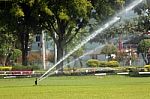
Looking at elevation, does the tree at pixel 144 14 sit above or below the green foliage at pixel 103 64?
above

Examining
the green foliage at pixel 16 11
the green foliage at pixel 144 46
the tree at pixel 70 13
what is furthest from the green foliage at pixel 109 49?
the green foliage at pixel 16 11

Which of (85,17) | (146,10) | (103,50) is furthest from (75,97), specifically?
(103,50)

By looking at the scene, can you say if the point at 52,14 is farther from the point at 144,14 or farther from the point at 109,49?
the point at 109,49

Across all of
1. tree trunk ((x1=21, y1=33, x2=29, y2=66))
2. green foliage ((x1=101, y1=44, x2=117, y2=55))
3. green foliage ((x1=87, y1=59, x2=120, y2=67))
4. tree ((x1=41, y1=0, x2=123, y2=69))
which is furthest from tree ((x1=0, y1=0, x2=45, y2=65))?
green foliage ((x1=101, y1=44, x2=117, y2=55))

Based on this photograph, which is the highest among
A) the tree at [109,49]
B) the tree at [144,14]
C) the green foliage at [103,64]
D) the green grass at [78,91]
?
the tree at [144,14]

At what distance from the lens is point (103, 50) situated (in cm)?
7431

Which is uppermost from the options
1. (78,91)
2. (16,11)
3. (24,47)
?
(16,11)

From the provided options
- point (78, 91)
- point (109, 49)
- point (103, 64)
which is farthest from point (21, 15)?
point (109, 49)

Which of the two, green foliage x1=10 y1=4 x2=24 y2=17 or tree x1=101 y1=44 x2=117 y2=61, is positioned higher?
green foliage x1=10 y1=4 x2=24 y2=17

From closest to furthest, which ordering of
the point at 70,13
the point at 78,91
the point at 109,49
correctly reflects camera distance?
1. the point at 78,91
2. the point at 70,13
3. the point at 109,49

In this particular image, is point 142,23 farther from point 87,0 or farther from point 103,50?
point 103,50

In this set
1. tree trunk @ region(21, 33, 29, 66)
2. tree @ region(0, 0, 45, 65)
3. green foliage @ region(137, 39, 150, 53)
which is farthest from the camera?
green foliage @ region(137, 39, 150, 53)

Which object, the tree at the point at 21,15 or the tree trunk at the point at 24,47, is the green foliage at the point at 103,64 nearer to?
the tree trunk at the point at 24,47

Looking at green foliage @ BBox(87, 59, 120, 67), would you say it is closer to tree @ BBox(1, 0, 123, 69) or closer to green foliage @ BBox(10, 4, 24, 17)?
tree @ BBox(1, 0, 123, 69)
